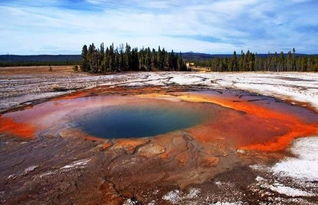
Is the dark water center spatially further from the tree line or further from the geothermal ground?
the tree line

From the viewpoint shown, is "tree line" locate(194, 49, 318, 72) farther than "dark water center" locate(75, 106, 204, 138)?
Yes

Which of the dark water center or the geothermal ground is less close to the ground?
the dark water center

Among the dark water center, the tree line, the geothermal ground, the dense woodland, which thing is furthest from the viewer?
the tree line

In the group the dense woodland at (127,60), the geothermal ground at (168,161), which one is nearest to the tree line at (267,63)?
the dense woodland at (127,60)

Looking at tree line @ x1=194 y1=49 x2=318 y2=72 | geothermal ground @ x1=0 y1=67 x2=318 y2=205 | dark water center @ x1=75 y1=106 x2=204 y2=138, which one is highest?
tree line @ x1=194 y1=49 x2=318 y2=72

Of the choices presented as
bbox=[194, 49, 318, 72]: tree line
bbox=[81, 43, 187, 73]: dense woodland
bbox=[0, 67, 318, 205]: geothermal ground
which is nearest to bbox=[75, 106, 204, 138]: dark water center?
bbox=[0, 67, 318, 205]: geothermal ground

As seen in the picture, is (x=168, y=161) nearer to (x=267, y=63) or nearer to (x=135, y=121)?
(x=135, y=121)
